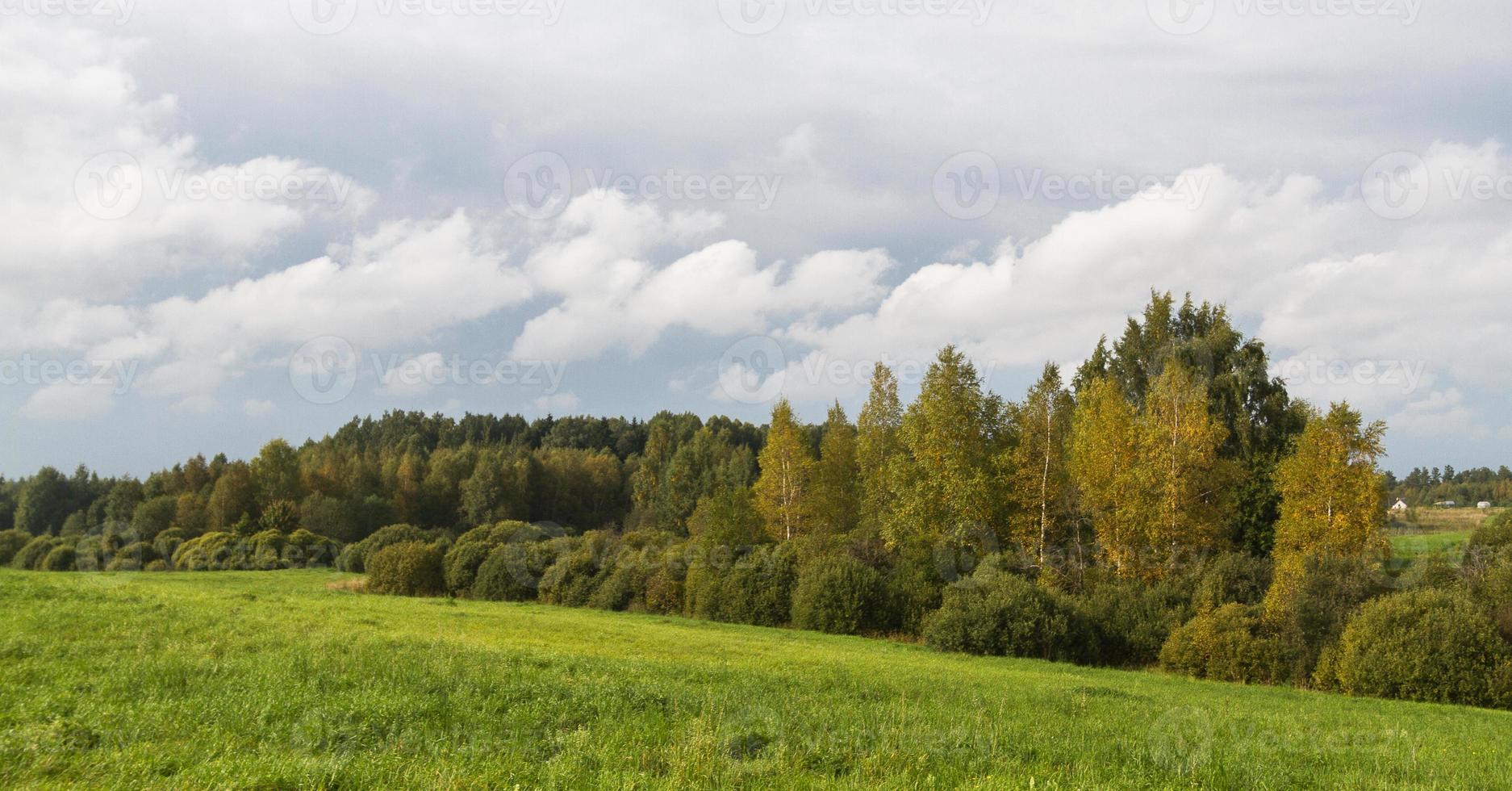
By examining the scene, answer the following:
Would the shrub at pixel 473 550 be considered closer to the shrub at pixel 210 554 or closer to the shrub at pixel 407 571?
the shrub at pixel 407 571

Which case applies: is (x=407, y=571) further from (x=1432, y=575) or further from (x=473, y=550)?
(x=1432, y=575)

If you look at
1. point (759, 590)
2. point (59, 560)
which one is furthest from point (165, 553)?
point (759, 590)

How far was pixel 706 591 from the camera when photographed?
47781mm

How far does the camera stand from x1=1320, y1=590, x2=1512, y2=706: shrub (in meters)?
27.1

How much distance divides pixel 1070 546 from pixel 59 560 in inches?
2740

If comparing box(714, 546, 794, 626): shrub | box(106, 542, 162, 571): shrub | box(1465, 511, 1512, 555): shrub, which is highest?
box(1465, 511, 1512, 555): shrub

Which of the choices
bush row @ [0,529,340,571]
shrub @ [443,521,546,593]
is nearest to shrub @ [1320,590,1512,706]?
shrub @ [443,521,546,593]

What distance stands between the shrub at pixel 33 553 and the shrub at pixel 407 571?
2744 centimetres

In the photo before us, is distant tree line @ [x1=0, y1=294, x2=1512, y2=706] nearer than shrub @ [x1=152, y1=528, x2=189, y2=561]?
Yes

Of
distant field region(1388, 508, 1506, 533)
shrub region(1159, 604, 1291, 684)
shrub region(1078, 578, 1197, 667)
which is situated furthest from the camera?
distant field region(1388, 508, 1506, 533)

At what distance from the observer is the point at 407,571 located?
56812 millimetres

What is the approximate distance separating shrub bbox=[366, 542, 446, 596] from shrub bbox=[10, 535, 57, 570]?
27.4 m

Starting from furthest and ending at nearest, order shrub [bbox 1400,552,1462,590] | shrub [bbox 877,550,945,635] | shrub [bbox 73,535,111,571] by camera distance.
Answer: shrub [bbox 73,535,111,571] < shrub [bbox 877,550,945,635] < shrub [bbox 1400,552,1462,590]

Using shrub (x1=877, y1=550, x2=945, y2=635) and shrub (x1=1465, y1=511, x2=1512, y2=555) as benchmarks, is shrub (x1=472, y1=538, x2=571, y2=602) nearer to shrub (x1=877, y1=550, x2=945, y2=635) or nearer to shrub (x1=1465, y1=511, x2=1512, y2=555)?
shrub (x1=877, y1=550, x2=945, y2=635)
